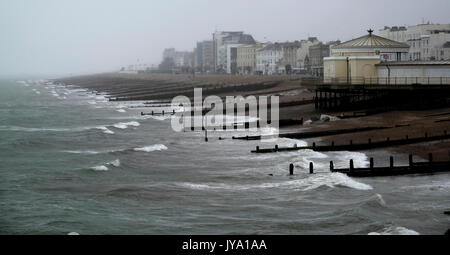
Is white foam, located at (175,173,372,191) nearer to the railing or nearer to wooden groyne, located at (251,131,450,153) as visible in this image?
wooden groyne, located at (251,131,450,153)

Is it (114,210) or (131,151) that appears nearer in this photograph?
(114,210)

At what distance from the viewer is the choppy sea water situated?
22.6 m

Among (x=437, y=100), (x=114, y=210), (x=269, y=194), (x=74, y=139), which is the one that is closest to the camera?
(x=114, y=210)

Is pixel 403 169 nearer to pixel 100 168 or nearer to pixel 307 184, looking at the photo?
pixel 307 184

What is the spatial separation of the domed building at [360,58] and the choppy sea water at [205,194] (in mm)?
16351

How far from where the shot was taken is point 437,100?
164 ft

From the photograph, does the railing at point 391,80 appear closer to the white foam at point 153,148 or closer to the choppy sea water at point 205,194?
the choppy sea water at point 205,194

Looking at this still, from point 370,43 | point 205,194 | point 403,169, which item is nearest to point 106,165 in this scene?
point 205,194

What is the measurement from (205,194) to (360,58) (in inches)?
1264

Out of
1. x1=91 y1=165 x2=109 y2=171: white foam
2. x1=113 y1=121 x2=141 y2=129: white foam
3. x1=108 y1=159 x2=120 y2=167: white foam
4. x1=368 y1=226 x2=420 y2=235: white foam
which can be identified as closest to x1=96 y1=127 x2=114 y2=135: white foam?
x1=113 y1=121 x2=141 y2=129: white foam
